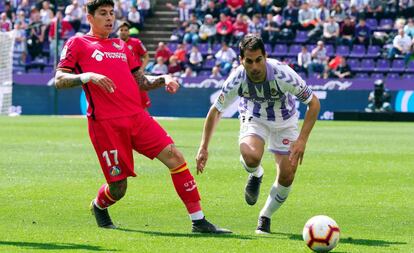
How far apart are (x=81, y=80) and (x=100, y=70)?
558 millimetres

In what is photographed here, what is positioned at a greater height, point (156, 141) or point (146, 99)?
point (156, 141)

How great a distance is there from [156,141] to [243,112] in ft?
5.08

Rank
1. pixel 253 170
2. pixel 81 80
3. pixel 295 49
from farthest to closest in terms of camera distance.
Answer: pixel 295 49, pixel 253 170, pixel 81 80

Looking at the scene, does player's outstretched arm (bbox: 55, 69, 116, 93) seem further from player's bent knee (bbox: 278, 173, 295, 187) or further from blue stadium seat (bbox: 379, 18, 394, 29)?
blue stadium seat (bbox: 379, 18, 394, 29)

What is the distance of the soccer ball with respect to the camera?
871cm

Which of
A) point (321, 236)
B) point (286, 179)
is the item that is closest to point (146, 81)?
point (286, 179)

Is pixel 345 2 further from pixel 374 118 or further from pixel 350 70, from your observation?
pixel 374 118

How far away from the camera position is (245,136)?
1092 centimetres

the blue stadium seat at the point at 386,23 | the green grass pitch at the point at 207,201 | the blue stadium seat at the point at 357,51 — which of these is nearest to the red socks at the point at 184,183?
the green grass pitch at the point at 207,201

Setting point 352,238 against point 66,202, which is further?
point 66,202

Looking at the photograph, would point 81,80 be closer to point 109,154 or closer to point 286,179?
point 109,154

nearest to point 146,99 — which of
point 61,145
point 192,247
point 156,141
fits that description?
point 61,145

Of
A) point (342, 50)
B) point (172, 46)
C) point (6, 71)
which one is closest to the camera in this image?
point (6, 71)

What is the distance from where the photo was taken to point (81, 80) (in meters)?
9.48
